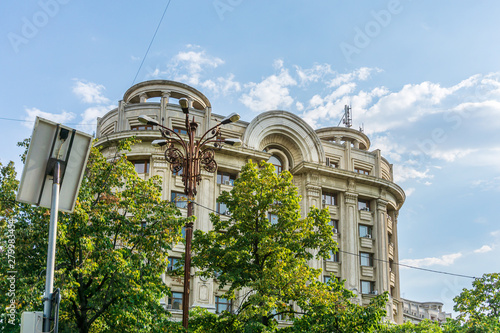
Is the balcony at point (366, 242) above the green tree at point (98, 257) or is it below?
above

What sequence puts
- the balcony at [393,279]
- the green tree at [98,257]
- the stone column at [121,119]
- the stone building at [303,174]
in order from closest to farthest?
the green tree at [98,257] → the stone building at [303,174] → the stone column at [121,119] → the balcony at [393,279]

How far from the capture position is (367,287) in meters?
40.1

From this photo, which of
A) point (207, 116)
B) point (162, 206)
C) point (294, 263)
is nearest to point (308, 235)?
point (294, 263)

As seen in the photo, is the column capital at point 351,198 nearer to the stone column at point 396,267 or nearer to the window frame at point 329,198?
the window frame at point 329,198

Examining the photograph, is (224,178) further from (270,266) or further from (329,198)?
(270,266)

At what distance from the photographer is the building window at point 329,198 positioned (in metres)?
40.6

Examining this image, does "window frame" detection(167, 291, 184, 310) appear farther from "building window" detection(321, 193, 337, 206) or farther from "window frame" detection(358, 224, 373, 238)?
"window frame" detection(358, 224, 373, 238)

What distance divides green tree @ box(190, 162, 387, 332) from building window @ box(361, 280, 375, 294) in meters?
18.5

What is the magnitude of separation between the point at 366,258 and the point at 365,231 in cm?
195

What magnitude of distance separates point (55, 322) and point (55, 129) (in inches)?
87.5

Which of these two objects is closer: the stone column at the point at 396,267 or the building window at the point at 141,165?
the building window at the point at 141,165

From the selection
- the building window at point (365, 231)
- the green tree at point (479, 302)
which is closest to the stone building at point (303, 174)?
the building window at point (365, 231)

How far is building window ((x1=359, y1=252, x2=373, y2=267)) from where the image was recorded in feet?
133

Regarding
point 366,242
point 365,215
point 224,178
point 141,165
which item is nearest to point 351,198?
point 365,215
